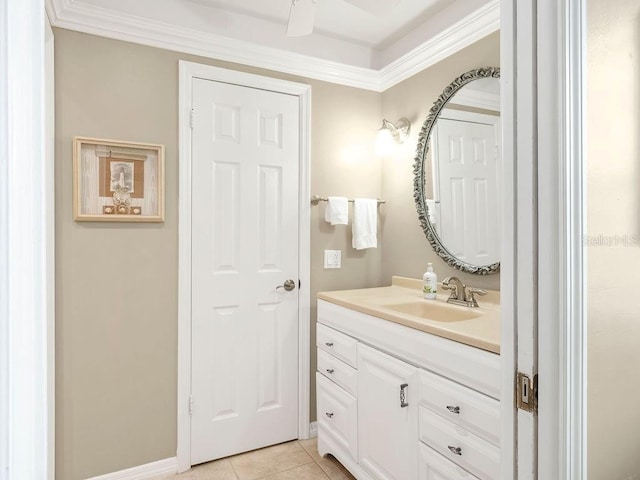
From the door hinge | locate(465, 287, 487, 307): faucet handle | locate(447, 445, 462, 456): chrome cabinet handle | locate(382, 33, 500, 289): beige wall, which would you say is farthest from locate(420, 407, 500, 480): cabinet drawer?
locate(382, 33, 500, 289): beige wall

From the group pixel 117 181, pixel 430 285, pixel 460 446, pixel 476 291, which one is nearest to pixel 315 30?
pixel 117 181

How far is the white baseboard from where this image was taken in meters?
2.03

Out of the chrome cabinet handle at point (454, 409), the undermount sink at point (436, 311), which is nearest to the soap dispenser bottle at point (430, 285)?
the undermount sink at point (436, 311)

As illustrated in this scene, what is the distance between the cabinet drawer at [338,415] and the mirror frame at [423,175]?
0.92m

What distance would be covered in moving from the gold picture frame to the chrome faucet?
61.6 inches

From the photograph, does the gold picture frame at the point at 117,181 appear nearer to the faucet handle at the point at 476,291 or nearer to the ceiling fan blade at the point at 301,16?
the ceiling fan blade at the point at 301,16

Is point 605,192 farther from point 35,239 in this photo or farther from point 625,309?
point 35,239

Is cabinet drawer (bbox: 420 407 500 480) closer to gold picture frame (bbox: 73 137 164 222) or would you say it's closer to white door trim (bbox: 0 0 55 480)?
white door trim (bbox: 0 0 55 480)

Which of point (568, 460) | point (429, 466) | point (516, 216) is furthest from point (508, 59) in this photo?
point (429, 466)

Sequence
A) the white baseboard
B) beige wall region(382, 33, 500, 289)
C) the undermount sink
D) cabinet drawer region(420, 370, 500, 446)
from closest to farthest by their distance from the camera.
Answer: cabinet drawer region(420, 370, 500, 446), the undermount sink, the white baseboard, beige wall region(382, 33, 500, 289)

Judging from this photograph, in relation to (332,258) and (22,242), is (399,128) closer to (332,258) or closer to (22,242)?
(332,258)

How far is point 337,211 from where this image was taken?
8.21ft

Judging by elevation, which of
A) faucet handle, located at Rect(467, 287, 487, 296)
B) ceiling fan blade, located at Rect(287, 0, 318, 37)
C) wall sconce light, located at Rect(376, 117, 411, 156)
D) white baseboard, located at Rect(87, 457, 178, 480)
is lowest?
white baseboard, located at Rect(87, 457, 178, 480)

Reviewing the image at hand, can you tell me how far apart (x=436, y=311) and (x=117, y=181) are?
70.5 inches
